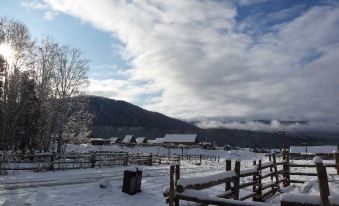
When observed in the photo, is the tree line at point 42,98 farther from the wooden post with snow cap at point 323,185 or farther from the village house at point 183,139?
the village house at point 183,139

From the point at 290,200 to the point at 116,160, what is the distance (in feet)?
→ 108

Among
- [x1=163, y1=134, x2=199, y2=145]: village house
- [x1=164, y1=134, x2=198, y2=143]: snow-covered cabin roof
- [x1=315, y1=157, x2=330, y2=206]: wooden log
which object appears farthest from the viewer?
[x1=164, y1=134, x2=198, y2=143]: snow-covered cabin roof

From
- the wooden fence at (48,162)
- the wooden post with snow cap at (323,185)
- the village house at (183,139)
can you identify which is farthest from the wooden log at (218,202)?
the village house at (183,139)

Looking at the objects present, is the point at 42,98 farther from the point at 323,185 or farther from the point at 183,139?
the point at 183,139

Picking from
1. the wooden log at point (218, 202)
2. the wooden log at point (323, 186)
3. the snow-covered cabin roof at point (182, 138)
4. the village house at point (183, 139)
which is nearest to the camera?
the wooden log at point (323, 186)

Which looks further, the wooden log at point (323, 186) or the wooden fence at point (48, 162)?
the wooden fence at point (48, 162)

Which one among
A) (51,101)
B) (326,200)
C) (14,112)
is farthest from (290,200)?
(51,101)

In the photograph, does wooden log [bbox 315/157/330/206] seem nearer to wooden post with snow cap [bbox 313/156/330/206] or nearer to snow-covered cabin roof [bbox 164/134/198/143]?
wooden post with snow cap [bbox 313/156/330/206]

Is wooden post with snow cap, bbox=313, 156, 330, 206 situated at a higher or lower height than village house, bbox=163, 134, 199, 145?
lower

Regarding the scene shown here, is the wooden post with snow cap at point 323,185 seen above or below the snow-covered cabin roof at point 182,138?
below

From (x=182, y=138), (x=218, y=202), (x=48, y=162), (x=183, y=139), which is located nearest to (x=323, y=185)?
(x=218, y=202)

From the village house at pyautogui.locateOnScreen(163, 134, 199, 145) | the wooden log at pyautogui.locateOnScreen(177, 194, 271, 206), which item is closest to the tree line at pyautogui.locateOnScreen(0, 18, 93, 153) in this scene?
the wooden log at pyautogui.locateOnScreen(177, 194, 271, 206)

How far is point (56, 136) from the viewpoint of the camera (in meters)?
45.8

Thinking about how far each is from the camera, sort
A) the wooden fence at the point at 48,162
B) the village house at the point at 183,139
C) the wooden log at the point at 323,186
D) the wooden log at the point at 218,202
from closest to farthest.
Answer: the wooden log at the point at 323,186 → the wooden log at the point at 218,202 → the wooden fence at the point at 48,162 → the village house at the point at 183,139
